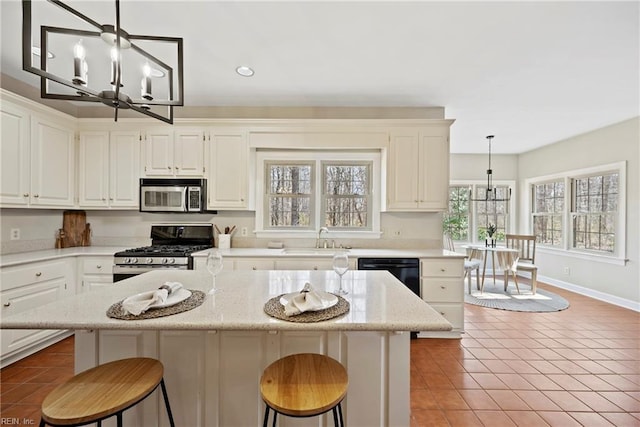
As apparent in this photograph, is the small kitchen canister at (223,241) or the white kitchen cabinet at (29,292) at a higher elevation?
the small kitchen canister at (223,241)

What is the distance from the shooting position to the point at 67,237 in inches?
134

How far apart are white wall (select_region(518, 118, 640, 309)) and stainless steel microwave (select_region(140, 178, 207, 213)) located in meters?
6.01

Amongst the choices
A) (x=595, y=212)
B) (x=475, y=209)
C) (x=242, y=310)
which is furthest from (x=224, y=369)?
(x=475, y=209)

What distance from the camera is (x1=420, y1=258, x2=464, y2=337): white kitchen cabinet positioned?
3.08 m

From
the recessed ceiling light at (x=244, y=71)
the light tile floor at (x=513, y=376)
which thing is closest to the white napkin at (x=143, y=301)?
the light tile floor at (x=513, y=376)

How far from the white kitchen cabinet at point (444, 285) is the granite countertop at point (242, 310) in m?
1.43

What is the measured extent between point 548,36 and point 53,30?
10.5 ft

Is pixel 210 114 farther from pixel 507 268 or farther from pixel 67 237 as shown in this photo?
pixel 507 268

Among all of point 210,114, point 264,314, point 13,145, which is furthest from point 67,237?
point 264,314

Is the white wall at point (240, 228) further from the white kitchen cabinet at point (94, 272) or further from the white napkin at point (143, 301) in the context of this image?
the white napkin at point (143, 301)

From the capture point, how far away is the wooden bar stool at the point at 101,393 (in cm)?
98

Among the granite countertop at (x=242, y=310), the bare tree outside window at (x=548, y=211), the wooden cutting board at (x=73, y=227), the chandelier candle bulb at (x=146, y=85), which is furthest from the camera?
the bare tree outside window at (x=548, y=211)

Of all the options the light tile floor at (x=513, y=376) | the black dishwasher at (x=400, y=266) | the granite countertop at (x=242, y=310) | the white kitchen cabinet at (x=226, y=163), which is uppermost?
the white kitchen cabinet at (x=226, y=163)

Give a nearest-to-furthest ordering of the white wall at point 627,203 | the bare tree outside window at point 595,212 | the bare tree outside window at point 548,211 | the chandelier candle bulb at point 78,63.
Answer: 1. the chandelier candle bulb at point 78,63
2. the white wall at point 627,203
3. the bare tree outside window at point 595,212
4. the bare tree outside window at point 548,211
